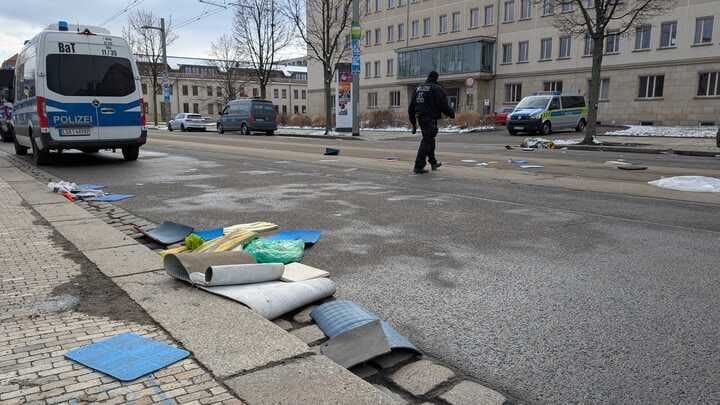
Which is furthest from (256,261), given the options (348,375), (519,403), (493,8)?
(493,8)

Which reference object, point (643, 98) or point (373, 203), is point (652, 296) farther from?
point (643, 98)

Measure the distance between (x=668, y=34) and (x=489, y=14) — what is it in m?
17.2

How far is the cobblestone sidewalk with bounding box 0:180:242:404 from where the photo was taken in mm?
2416

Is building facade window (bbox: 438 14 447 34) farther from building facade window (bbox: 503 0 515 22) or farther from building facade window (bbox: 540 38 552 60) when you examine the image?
building facade window (bbox: 540 38 552 60)

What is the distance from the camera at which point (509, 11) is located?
51.1m

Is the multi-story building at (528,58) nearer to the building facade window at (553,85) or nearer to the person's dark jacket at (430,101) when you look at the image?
the building facade window at (553,85)

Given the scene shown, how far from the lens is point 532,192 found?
349 inches

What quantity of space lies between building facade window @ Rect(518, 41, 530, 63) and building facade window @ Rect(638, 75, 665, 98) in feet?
35.4

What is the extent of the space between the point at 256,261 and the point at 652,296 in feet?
9.42

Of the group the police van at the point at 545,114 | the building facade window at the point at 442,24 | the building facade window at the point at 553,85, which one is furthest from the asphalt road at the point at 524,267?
the building facade window at the point at 442,24

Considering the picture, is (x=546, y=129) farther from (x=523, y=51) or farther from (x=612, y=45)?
(x=523, y=51)

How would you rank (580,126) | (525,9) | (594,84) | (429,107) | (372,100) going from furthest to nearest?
1. (372,100)
2. (525,9)
3. (580,126)
4. (594,84)
5. (429,107)

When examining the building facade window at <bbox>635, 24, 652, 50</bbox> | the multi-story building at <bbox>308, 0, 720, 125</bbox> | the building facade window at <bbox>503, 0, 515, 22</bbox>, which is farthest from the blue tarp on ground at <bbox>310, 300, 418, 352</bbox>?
the building facade window at <bbox>503, 0, 515, 22</bbox>

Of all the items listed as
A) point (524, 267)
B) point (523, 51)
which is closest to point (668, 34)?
point (523, 51)
